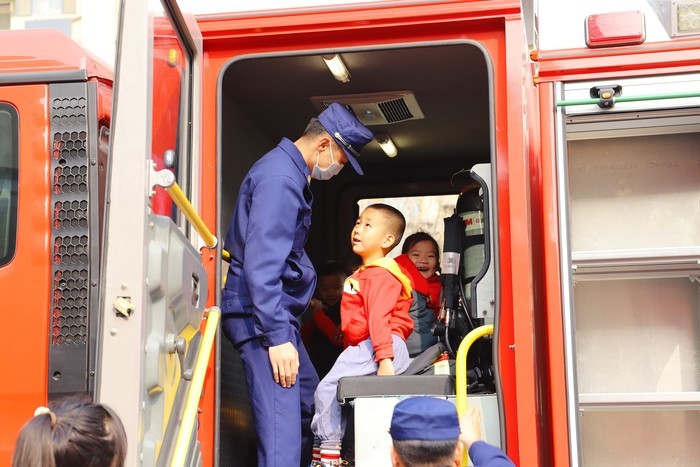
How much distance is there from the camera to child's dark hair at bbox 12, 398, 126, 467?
201 cm

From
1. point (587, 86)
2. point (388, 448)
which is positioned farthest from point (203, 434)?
point (587, 86)

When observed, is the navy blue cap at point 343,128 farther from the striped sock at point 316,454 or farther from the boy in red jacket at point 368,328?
the striped sock at point 316,454

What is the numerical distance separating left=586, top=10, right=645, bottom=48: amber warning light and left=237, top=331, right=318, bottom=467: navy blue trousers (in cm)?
172

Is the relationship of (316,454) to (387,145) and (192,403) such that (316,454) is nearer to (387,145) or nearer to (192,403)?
(192,403)

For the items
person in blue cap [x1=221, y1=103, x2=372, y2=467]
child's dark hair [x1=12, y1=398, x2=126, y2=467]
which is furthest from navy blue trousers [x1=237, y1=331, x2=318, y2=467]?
child's dark hair [x1=12, y1=398, x2=126, y2=467]

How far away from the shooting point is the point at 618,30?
11.8 feet

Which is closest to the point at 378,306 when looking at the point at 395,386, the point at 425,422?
the point at 395,386

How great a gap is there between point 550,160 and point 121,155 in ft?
5.19

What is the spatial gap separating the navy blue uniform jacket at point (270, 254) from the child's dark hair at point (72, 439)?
1507 millimetres

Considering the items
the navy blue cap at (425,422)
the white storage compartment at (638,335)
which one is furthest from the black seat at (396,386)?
the navy blue cap at (425,422)

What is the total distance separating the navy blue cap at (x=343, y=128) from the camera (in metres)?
4.15

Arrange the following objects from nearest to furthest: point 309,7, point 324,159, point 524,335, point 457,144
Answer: point 524,335
point 309,7
point 324,159
point 457,144

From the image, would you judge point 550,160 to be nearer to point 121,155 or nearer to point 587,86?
point 587,86

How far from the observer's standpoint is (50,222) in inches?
135
